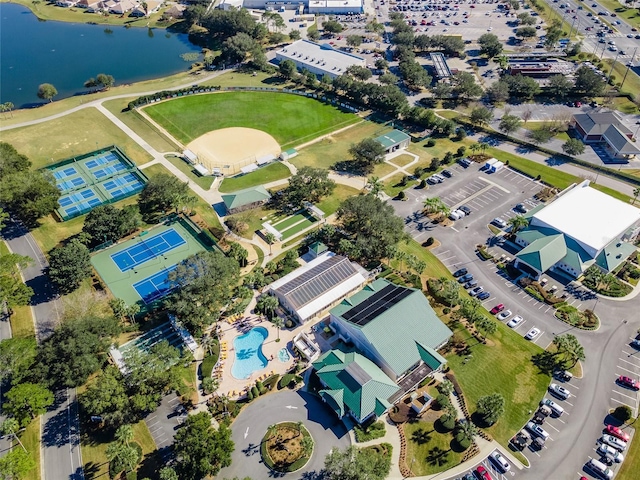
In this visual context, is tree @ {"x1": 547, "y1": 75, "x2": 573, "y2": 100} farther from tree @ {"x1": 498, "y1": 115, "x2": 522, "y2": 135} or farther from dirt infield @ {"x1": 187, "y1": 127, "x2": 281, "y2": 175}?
dirt infield @ {"x1": 187, "y1": 127, "x2": 281, "y2": 175}

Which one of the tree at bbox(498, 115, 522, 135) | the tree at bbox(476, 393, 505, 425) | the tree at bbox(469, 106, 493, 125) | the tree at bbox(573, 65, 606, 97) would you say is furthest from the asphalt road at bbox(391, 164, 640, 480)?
the tree at bbox(573, 65, 606, 97)

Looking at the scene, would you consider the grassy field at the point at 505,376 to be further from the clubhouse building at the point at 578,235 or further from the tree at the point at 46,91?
the tree at the point at 46,91

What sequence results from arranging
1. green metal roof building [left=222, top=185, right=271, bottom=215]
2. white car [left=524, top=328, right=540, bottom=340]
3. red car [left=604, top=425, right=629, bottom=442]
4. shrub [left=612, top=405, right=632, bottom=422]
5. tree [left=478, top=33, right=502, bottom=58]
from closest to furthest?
red car [left=604, top=425, right=629, bottom=442]
shrub [left=612, top=405, right=632, bottom=422]
white car [left=524, top=328, right=540, bottom=340]
green metal roof building [left=222, top=185, right=271, bottom=215]
tree [left=478, top=33, right=502, bottom=58]

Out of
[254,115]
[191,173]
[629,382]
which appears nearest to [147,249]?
[191,173]

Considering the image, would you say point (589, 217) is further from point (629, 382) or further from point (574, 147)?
point (629, 382)

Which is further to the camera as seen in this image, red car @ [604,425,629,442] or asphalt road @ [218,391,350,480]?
red car @ [604,425,629,442]

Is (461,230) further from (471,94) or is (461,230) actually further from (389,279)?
(471,94)
